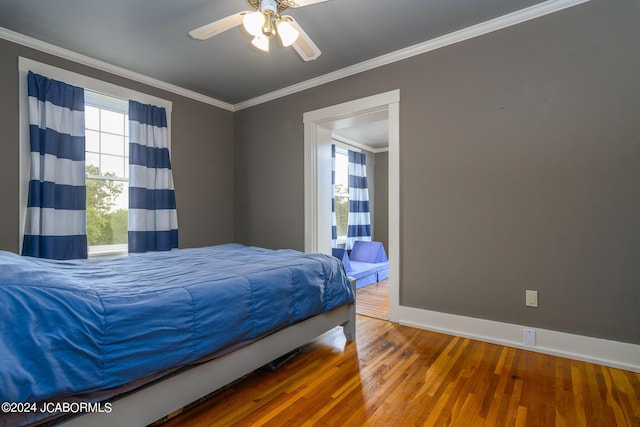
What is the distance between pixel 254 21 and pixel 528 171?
2.16 metres

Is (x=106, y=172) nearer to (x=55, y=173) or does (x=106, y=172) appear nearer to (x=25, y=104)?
(x=55, y=173)

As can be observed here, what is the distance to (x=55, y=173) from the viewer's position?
2.72 meters

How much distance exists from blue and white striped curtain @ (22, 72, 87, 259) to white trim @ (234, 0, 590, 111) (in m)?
2.07

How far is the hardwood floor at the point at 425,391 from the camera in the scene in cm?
154

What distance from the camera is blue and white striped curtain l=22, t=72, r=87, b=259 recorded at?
102 inches

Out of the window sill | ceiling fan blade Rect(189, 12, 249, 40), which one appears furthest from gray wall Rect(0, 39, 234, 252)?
ceiling fan blade Rect(189, 12, 249, 40)

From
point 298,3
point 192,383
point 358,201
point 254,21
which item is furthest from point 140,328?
point 358,201

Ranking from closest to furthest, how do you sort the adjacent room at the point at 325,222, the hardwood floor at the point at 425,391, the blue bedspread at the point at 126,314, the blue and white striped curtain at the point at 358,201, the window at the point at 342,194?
the blue bedspread at the point at 126,314
the adjacent room at the point at 325,222
the hardwood floor at the point at 425,391
the window at the point at 342,194
the blue and white striped curtain at the point at 358,201

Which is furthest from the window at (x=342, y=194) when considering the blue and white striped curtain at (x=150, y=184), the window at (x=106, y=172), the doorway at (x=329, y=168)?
the window at (x=106, y=172)

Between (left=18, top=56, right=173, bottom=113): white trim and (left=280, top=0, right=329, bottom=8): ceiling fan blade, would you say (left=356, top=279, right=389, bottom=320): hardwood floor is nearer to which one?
(left=280, top=0, right=329, bottom=8): ceiling fan blade

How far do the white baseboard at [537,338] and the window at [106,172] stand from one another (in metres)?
2.96

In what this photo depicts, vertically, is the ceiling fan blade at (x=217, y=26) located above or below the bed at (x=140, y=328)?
above

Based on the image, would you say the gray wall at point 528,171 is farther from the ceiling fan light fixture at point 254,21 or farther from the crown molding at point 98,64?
the crown molding at point 98,64

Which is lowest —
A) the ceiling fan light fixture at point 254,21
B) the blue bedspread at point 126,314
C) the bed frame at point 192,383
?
the bed frame at point 192,383
